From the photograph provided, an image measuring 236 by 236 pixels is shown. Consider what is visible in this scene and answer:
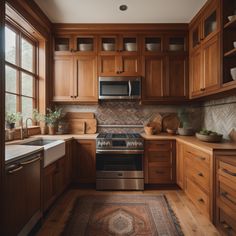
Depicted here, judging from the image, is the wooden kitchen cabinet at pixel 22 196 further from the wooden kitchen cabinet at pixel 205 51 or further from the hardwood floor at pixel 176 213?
the wooden kitchen cabinet at pixel 205 51

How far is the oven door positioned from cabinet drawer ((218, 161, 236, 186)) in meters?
1.32

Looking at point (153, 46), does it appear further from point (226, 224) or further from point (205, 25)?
point (226, 224)

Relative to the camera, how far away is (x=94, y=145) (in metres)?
2.99

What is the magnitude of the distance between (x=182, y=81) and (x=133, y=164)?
165cm

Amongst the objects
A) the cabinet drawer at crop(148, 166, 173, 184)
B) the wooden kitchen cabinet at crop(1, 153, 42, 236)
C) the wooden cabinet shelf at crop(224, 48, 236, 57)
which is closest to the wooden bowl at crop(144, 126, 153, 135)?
the cabinet drawer at crop(148, 166, 173, 184)

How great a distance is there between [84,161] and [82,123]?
80cm

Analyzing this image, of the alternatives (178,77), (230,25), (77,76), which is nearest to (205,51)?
(230,25)

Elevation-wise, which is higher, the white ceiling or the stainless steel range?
the white ceiling

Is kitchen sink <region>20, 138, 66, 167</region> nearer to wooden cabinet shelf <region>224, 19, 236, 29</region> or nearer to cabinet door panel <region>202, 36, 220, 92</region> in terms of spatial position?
cabinet door panel <region>202, 36, 220, 92</region>

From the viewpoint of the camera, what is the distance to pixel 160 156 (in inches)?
116

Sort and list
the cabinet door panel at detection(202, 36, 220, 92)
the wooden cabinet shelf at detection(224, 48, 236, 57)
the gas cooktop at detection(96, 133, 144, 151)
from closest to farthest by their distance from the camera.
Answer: the wooden cabinet shelf at detection(224, 48, 236, 57) → the cabinet door panel at detection(202, 36, 220, 92) → the gas cooktop at detection(96, 133, 144, 151)

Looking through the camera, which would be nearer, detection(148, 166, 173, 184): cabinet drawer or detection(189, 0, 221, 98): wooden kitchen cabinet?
detection(189, 0, 221, 98): wooden kitchen cabinet

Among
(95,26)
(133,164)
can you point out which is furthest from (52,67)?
(133,164)

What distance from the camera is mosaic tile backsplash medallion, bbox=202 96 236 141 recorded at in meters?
2.51
